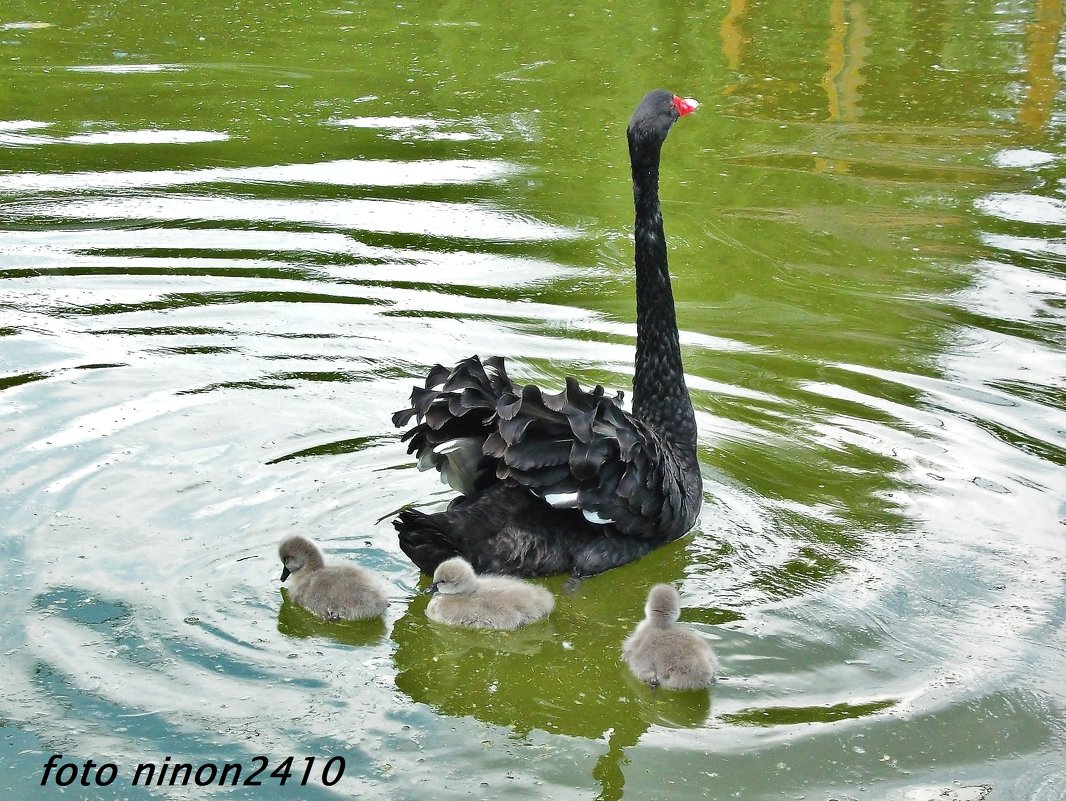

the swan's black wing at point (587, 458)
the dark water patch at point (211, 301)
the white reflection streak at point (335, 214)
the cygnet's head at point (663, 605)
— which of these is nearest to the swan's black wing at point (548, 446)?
the swan's black wing at point (587, 458)

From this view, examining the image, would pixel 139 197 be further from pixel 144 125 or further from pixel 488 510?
pixel 488 510

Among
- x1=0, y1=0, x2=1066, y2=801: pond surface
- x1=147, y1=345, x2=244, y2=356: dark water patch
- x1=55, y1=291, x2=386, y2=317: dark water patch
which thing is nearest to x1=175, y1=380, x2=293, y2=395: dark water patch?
x1=0, y1=0, x2=1066, y2=801: pond surface

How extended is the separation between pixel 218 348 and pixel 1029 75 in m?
6.25

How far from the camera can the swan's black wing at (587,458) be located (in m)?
3.69

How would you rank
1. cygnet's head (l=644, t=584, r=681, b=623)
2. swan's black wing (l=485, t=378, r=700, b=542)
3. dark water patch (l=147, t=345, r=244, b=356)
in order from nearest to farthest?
1. cygnet's head (l=644, t=584, r=681, b=623)
2. swan's black wing (l=485, t=378, r=700, b=542)
3. dark water patch (l=147, t=345, r=244, b=356)

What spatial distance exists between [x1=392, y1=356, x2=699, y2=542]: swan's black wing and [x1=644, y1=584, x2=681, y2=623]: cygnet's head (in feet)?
1.22

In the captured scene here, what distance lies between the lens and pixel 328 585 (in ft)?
11.8

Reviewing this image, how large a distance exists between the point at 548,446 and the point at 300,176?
422cm

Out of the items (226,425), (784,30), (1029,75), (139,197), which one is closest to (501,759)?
(226,425)

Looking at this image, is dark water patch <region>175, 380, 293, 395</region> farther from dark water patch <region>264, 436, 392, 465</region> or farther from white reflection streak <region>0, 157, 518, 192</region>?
white reflection streak <region>0, 157, 518, 192</region>

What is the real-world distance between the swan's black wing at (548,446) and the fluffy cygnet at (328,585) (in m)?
0.41

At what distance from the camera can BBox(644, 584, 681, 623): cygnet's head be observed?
350 cm

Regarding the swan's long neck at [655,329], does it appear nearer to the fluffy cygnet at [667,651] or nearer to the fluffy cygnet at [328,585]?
the fluffy cygnet at [667,651]

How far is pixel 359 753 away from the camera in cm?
307
